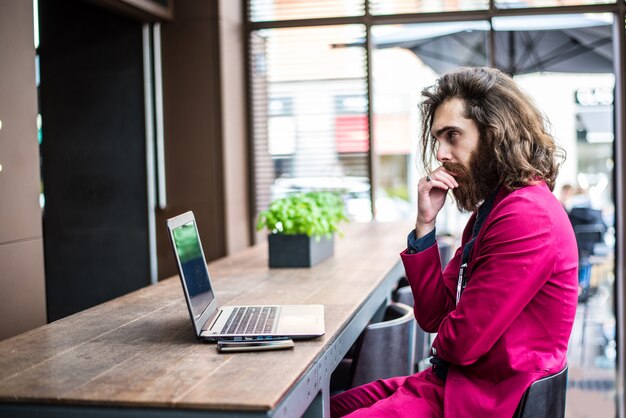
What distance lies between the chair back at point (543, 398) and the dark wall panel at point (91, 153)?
4.12m

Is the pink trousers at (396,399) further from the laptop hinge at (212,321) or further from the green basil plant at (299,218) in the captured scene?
the green basil plant at (299,218)

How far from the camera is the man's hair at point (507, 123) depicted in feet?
6.15

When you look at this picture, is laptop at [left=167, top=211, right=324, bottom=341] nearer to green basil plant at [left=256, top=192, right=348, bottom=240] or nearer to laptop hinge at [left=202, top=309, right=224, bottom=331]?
laptop hinge at [left=202, top=309, right=224, bottom=331]

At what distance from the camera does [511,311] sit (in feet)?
5.61

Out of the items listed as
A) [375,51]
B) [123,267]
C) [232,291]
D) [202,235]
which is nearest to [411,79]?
[375,51]

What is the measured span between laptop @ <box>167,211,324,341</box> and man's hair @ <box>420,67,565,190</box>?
24.6 inches

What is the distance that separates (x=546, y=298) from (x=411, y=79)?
15.9 ft

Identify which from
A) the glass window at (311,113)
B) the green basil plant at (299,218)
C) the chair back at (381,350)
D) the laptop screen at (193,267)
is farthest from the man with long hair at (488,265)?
the glass window at (311,113)

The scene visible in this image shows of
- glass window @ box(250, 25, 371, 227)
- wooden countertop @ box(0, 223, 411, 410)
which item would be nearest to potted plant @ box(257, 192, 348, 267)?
wooden countertop @ box(0, 223, 411, 410)

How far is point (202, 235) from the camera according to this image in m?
5.50

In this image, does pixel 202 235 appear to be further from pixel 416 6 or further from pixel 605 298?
pixel 605 298

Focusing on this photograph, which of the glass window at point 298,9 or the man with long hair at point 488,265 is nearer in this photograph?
the man with long hair at point 488,265

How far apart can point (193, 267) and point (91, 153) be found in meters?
3.72

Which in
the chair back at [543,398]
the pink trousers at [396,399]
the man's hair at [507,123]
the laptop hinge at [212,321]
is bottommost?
the pink trousers at [396,399]
